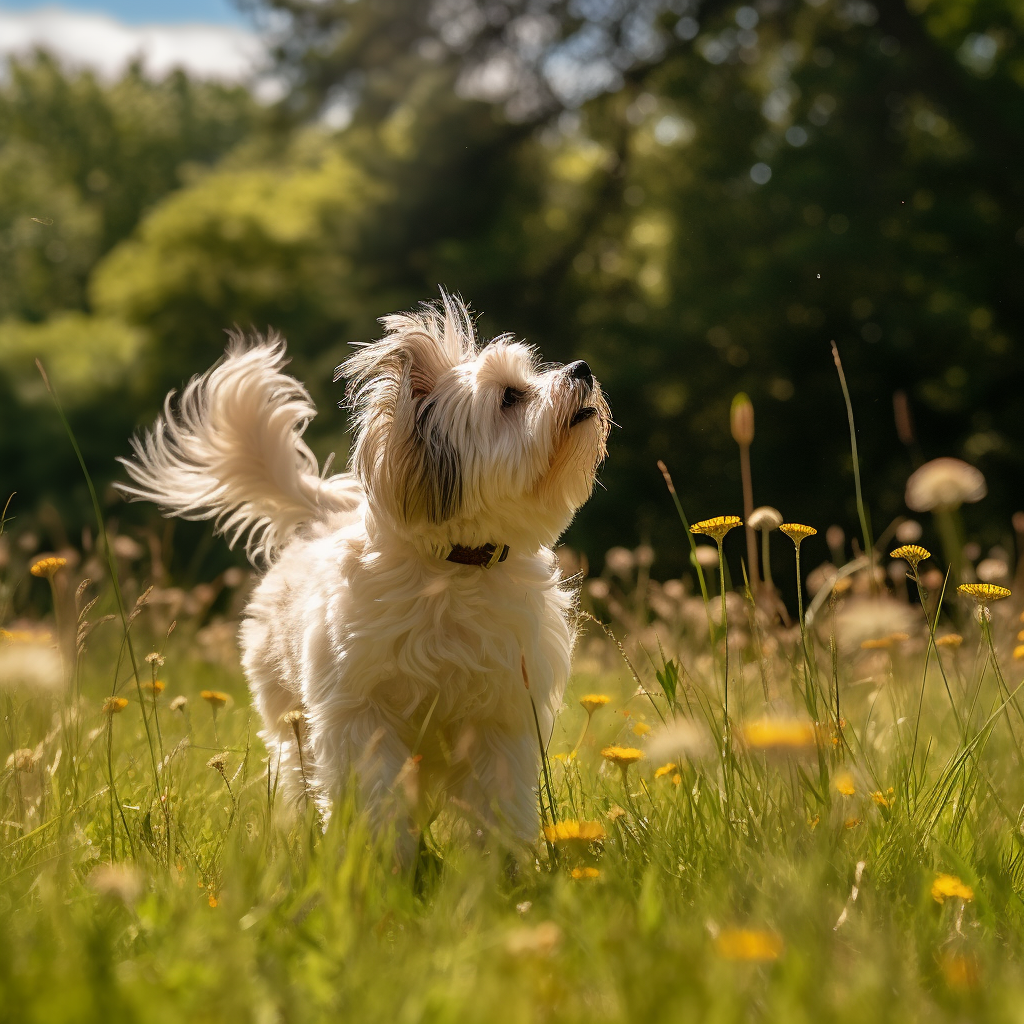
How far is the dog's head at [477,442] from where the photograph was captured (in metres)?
3.26

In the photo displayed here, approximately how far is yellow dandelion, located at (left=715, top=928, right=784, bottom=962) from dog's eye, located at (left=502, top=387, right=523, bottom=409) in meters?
Result: 2.02

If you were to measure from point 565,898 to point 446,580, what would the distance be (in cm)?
123

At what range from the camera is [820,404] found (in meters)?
15.8

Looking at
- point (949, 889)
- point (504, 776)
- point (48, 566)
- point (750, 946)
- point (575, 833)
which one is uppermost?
point (48, 566)

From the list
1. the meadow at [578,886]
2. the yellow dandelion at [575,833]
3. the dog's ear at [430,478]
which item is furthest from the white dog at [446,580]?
the yellow dandelion at [575,833]

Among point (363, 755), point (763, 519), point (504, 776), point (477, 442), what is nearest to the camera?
point (763, 519)

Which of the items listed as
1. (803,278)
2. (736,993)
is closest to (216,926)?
(736,993)

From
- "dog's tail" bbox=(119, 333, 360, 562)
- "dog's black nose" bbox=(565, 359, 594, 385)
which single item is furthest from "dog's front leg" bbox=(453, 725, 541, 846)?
"dog's tail" bbox=(119, 333, 360, 562)

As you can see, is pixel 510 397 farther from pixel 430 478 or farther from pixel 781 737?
pixel 781 737

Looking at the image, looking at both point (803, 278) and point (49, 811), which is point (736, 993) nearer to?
point (49, 811)

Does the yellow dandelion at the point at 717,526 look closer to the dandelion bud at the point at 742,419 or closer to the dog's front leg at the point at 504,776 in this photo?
the dandelion bud at the point at 742,419

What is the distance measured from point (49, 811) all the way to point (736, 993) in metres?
1.92

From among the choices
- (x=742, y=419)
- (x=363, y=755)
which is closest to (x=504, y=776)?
(x=363, y=755)

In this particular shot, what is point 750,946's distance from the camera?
157 cm
